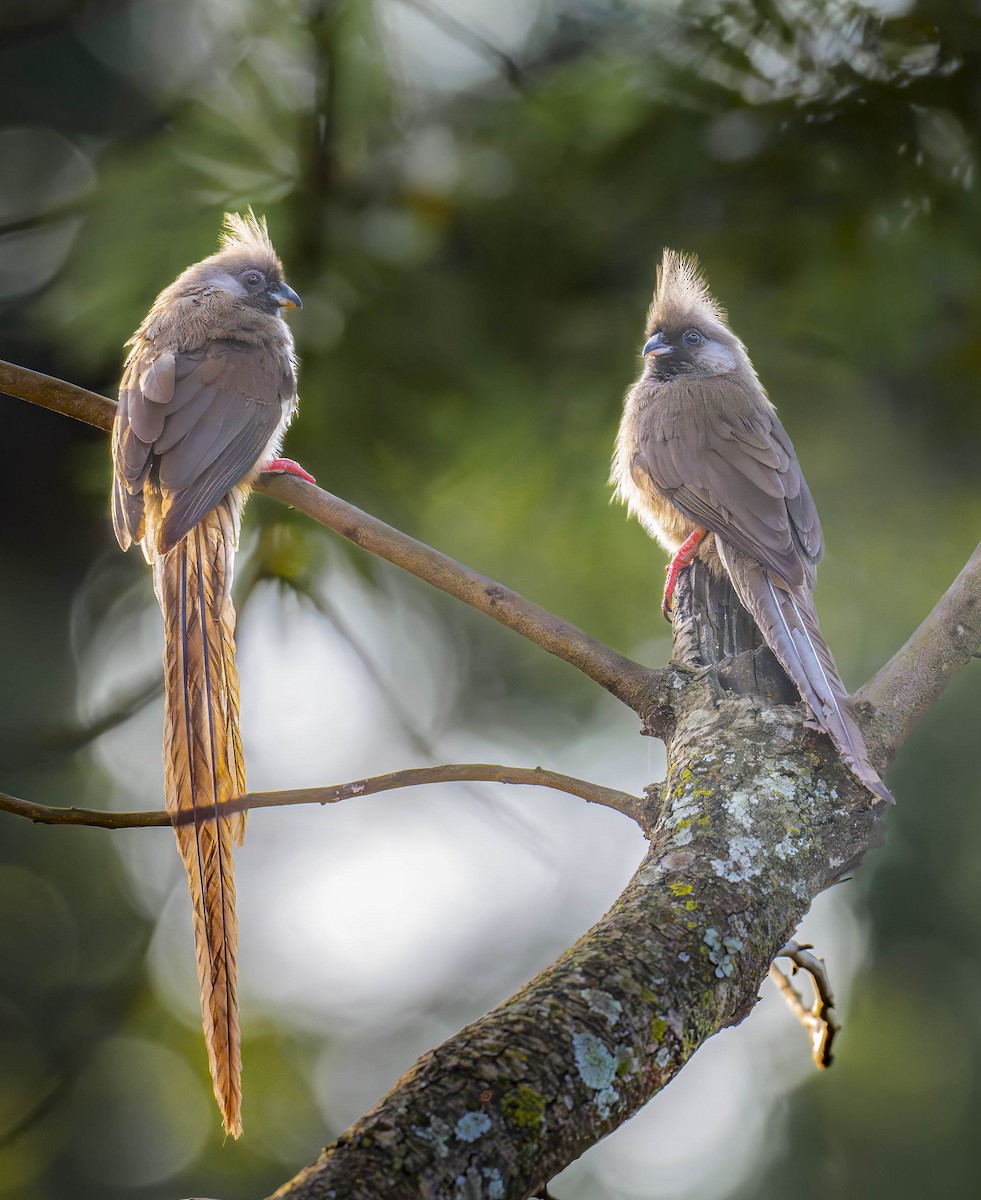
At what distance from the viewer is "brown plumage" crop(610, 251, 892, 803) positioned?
A: 7.78 ft

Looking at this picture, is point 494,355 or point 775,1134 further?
point 775,1134

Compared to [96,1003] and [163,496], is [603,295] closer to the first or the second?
[163,496]

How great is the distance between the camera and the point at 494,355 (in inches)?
141

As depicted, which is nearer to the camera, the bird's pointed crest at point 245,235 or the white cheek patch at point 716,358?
the bird's pointed crest at point 245,235

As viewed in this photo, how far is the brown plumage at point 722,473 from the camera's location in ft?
7.78

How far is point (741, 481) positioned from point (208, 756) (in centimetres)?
166

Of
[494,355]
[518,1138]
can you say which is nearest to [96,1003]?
[494,355]

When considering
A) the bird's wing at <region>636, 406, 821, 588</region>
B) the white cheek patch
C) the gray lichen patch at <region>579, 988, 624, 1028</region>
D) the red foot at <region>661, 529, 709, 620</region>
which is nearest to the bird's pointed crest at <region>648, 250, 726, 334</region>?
the white cheek patch

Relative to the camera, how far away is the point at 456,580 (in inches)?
85.6

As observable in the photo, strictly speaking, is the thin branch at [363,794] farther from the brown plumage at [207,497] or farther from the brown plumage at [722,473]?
the brown plumage at [722,473]

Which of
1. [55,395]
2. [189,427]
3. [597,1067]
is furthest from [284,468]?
[597,1067]

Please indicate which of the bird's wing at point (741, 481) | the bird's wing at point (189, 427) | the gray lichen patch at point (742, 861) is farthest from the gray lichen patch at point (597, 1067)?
the bird's wing at point (189, 427)

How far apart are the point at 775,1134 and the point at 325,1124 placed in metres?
1.81

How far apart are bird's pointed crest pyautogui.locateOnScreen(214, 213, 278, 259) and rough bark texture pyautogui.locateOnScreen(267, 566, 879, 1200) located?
2.23 m
